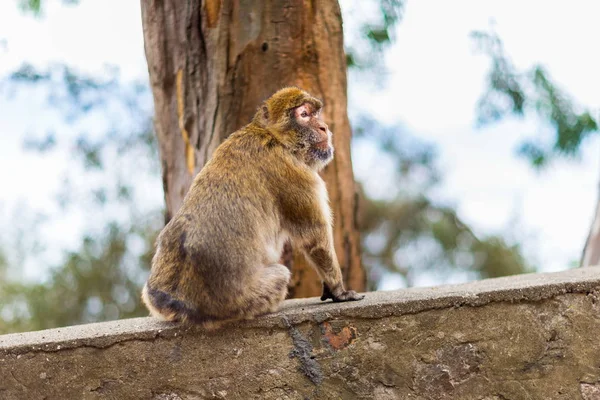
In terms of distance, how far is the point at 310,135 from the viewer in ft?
12.9

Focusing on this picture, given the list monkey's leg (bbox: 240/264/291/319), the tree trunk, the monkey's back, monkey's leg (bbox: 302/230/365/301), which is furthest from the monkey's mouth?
the tree trunk

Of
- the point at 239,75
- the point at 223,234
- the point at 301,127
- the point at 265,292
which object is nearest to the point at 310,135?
the point at 301,127

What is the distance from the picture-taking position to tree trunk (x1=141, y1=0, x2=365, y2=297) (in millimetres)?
5316

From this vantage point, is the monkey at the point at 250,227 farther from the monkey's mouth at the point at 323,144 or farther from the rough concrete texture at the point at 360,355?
the rough concrete texture at the point at 360,355

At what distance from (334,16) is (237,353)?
3.08 m

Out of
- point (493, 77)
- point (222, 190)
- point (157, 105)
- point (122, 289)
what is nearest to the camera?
point (222, 190)

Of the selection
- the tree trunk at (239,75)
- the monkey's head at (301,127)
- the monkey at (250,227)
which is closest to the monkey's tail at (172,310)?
the monkey at (250,227)

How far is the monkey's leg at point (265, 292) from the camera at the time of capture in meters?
3.38

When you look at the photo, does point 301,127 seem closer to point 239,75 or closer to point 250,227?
point 250,227

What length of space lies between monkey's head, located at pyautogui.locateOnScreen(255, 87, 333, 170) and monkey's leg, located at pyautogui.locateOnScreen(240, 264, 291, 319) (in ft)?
2.23

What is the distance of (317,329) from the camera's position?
336 cm

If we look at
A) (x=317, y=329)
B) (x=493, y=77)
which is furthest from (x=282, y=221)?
(x=493, y=77)

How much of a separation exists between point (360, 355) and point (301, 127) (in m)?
1.24

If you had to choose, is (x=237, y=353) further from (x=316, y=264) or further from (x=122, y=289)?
(x=122, y=289)
